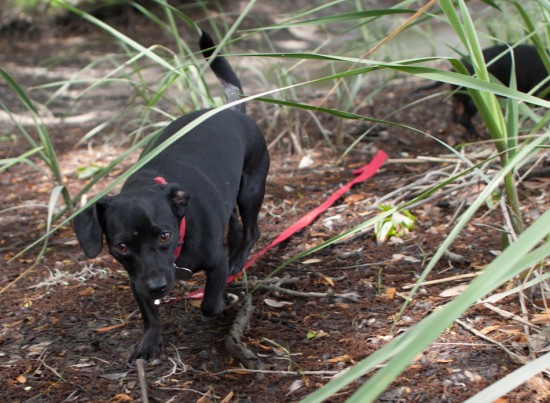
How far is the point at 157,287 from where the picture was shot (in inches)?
96.7

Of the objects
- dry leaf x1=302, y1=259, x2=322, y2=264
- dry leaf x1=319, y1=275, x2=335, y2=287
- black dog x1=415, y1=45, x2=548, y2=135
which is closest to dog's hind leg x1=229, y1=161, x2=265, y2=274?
dry leaf x1=302, y1=259, x2=322, y2=264

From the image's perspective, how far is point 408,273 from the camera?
304cm

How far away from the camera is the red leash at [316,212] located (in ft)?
10.5

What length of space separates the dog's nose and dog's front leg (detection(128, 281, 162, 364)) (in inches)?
7.3

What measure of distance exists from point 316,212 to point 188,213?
1078 millimetres

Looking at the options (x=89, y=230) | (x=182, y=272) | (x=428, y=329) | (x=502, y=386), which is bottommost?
(x=182, y=272)

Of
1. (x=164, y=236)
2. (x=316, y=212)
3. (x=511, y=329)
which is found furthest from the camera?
(x=316, y=212)

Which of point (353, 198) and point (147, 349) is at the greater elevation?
point (147, 349)

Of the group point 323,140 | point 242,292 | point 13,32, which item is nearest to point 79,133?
point 323,140

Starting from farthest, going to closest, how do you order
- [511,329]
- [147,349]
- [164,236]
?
[147,349] < [164,236] < [511,329]

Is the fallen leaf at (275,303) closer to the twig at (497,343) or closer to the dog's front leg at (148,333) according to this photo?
the dog's front leg at (148,333)

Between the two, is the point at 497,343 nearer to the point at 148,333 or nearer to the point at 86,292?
the point at 148,333

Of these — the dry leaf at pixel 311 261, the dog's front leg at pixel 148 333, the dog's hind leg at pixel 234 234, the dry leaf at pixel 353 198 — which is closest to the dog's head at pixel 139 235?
the dog's front leg at pixel 148 333

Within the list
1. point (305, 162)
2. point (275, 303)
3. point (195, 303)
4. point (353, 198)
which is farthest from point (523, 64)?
point (195, 303)
